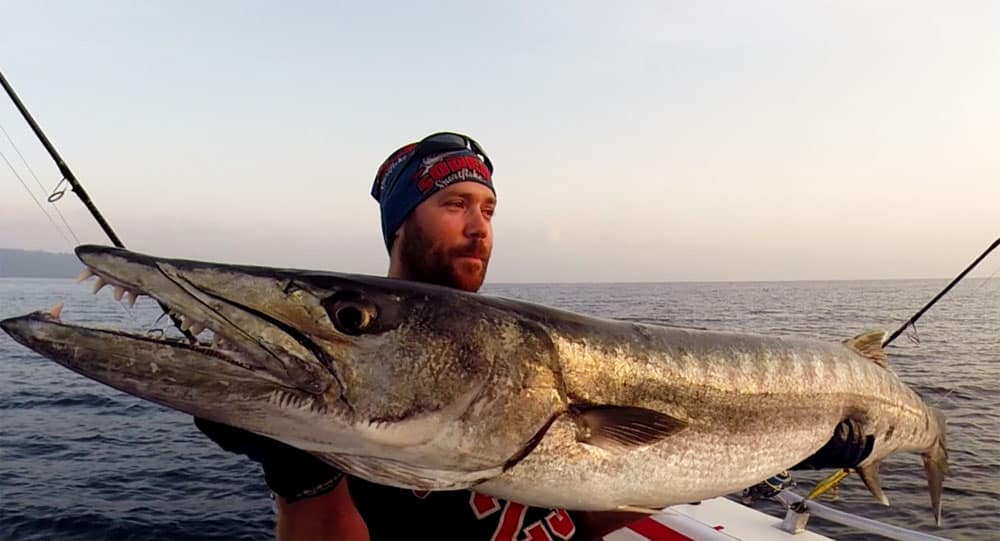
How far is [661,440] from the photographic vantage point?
8.75ft

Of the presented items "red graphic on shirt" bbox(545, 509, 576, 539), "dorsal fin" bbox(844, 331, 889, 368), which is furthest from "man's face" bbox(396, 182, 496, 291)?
"dorsal fin" bbox(844, 331, 889, 368)

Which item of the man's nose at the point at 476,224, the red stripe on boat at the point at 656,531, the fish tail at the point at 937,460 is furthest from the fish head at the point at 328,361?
the red stripe on boat at the point at 656,531

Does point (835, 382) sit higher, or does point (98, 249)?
point (98, 249)

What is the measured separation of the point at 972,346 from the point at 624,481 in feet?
117

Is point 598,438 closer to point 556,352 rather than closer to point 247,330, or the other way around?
point 556,352

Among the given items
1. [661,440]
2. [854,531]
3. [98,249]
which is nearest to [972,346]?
[854,531]

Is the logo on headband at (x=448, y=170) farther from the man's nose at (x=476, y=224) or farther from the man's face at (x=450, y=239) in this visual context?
the man's nose at (x=476, y=224)

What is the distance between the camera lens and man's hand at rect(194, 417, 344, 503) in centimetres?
232

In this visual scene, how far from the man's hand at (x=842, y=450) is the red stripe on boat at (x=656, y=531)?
7.49ft

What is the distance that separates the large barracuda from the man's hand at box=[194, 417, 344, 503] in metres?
0.31

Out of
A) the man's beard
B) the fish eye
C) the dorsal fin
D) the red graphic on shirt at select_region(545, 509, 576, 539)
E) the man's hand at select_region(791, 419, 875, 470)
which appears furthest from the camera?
the dorsal fin

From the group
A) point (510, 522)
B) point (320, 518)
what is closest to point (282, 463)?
point (320, 518)

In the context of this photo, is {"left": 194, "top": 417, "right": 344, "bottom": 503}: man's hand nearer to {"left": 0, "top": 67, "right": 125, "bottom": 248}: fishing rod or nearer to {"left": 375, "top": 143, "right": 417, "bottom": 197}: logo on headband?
{"left": 375, "top": 143, "right": 417, "bottom": 197}: logo on headband

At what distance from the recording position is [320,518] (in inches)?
103
